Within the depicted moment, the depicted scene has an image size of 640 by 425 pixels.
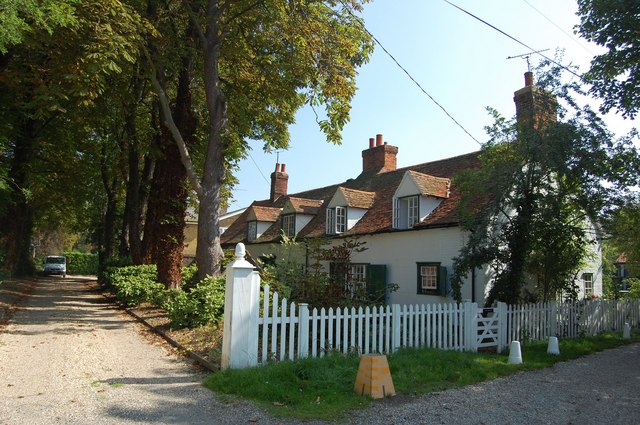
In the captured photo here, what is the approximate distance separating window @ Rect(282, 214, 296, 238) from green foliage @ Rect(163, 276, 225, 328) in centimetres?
1440

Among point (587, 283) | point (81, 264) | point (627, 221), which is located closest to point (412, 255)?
point (627, 221)

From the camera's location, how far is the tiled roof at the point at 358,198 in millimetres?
21281

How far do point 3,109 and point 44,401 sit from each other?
13240 millimetres

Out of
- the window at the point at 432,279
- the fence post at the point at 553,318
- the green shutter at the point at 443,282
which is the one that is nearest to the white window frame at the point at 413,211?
the window at the point at 432,279

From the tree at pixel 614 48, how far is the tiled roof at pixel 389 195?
4582mm

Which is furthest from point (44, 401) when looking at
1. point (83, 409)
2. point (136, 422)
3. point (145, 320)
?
point (145, 320)

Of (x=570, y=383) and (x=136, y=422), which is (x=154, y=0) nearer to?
(x=136, y=422)

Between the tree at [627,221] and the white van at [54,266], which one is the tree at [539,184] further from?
the white van at [54,266]

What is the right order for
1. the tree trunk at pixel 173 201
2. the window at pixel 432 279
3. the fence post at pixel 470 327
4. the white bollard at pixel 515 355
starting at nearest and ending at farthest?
1. the white bollard at pixel 515 355
2. the fence post at pixel 470 327
3. the window at pixel 432 279
4. the tree trunk at pixel 173 201

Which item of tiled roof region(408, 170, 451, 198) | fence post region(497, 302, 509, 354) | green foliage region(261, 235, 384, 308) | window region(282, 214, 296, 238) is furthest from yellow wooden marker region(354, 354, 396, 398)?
window region(282, 214, 296, 238)

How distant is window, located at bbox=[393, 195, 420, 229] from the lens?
17.6 m

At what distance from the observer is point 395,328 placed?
923 centimetres

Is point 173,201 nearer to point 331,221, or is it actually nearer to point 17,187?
point 17,187

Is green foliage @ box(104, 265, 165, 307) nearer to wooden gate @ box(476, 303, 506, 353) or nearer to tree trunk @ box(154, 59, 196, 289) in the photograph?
tree trunk @ box(154, 59, 196, 289)
